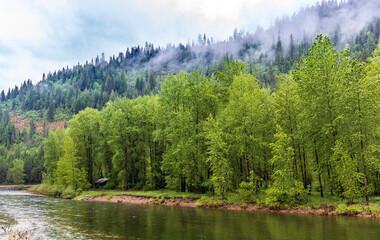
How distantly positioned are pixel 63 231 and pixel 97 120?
47395mm

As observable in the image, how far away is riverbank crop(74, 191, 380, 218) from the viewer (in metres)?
26.2

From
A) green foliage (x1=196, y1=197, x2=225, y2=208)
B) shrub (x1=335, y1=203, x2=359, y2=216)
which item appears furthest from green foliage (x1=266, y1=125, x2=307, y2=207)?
green foliage (x1=196, y1=197, x2=225, y2=208)

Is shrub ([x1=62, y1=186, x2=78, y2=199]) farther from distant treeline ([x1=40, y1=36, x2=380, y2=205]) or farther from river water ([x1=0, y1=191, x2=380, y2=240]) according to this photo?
river water ([x1=0, y1=191, x2=380, y2=240])

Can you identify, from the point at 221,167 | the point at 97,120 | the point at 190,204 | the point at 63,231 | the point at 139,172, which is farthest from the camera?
the point at 97,120

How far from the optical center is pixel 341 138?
99.4 ft

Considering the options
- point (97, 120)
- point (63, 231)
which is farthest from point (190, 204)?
point (97, 120)

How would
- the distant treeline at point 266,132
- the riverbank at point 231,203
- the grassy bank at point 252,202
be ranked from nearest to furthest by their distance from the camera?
the riverbank at point 231,203 < the grassy bank at point 252,202 < the distant treeline at point 266,132

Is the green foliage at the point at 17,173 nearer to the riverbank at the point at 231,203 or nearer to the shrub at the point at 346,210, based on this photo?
the riverbank at the point at 231,203

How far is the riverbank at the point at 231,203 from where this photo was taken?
2625 centimetres

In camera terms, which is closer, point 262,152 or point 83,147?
point 262,152

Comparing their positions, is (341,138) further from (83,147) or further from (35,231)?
(83,147)

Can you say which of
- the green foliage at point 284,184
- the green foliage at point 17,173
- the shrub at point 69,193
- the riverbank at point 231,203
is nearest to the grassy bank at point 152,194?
the riverbank at point 231,203

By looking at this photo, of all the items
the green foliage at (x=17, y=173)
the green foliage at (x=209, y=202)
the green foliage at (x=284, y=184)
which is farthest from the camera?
the green foliage at (x=17, y=173)

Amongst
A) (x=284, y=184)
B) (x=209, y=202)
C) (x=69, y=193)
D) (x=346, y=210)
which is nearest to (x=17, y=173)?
(x=69, y=193)
